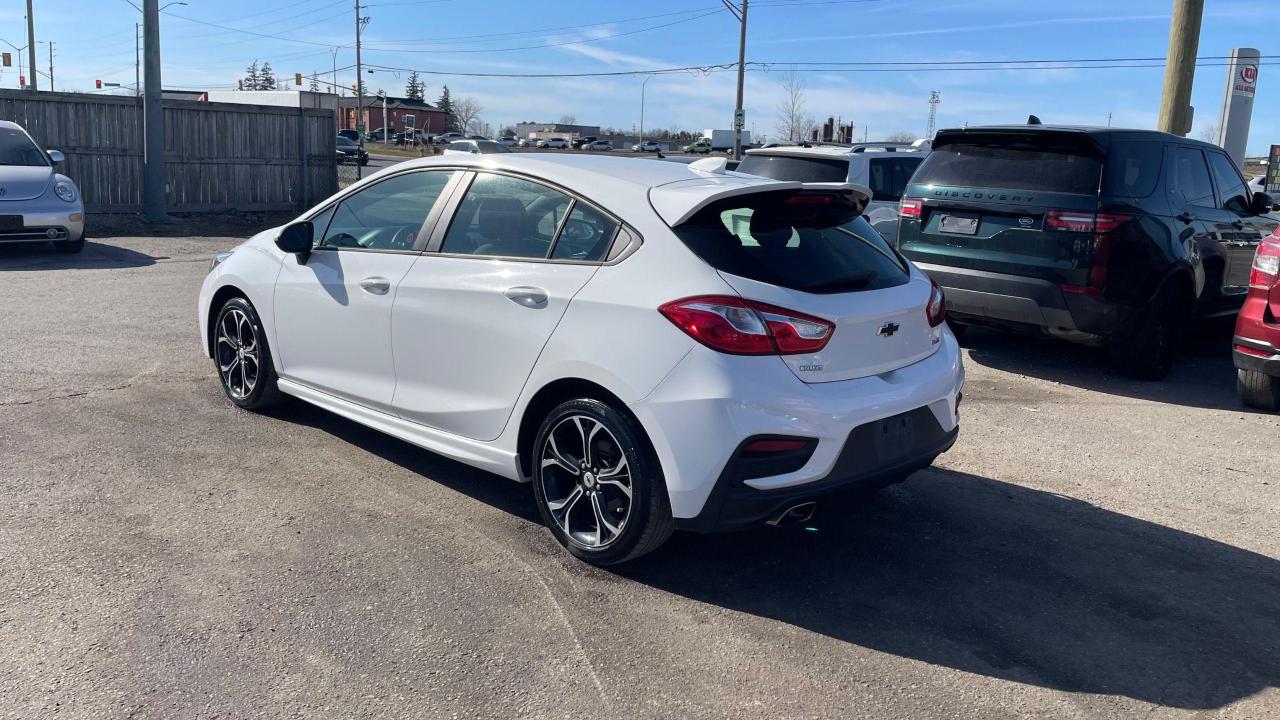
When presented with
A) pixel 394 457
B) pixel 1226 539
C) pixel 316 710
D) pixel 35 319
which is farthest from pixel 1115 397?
pixel 35 319

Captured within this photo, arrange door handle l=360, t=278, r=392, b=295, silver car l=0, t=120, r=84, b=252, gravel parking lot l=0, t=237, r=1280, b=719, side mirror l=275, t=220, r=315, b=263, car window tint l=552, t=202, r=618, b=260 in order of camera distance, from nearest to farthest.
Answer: gravel parking lot l=0, t=237, r=1280, b=719, car window tint l=552, t=202, r=618, b=260, door handle l=360, t=278, r=392, b=295, side mirror l=275, t=220, r=315, b=263, silver car l=0, t=120, r=84, b=252

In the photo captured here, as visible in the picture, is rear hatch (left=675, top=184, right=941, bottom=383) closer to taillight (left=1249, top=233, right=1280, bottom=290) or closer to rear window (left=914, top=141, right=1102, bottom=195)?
taillight (left=1249, top=233, right=1280, bottom=290)

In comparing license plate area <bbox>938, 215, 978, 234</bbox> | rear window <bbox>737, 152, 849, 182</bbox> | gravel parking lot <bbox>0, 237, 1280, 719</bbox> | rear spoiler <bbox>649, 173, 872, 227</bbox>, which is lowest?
gravel parking lot <bbox>0, 237, 1280, 719</bbox>

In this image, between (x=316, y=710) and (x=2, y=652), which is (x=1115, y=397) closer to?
(x=316, y=710)

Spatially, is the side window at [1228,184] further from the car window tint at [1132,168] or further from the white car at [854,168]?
the white car at [854,168]

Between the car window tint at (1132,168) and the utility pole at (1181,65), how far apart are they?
6.58 m

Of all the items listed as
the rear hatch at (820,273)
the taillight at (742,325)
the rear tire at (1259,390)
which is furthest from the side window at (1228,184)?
the taillight at (742,325)

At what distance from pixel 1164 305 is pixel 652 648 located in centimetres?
598

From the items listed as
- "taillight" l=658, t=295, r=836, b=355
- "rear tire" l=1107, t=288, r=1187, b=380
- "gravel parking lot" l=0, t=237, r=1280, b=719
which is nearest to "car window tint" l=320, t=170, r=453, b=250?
"gravel parking lot" l=0, t=237, r=1280, b=719

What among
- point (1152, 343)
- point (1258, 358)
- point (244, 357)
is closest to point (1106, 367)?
point (1152, 343)

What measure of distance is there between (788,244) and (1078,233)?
415 cm

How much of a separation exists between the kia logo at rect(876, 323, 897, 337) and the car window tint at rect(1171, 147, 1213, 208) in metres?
4.93

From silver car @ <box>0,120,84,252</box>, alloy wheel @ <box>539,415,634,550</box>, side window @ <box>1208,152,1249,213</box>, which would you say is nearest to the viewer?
alloy wheel @ <box>539,415,634,550</box>

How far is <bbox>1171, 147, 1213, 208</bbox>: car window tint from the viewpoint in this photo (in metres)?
8.02
